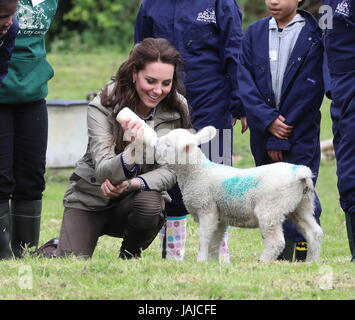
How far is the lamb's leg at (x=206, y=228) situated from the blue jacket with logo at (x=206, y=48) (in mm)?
1380

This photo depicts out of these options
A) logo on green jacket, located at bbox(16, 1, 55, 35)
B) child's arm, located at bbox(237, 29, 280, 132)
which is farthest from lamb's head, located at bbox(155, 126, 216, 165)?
logo on green jacket, located at bbox(16, 1, 55, 35)

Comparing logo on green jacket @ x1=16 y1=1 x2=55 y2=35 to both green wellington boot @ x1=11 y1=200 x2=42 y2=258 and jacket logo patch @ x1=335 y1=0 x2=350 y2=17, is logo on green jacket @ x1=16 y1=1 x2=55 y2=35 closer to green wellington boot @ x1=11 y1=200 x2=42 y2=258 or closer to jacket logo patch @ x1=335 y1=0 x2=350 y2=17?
green wellington boot @ x1=11 y1=200 x2=42 y2=258

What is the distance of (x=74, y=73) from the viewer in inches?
730

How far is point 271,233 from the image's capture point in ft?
19.3

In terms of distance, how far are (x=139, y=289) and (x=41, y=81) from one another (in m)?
2.27

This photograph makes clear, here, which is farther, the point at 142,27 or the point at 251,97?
the point at 142,27

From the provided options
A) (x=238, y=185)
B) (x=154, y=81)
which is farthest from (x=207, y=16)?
(x=238, y=185)

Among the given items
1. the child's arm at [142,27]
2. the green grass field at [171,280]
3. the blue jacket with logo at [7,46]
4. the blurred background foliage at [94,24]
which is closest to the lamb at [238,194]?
the green grass field at [171,280]

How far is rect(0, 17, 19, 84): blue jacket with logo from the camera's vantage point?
20.2ft

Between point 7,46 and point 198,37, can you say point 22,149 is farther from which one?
point 198,37

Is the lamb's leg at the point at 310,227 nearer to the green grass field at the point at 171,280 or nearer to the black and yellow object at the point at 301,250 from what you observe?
the green grass field at the point at 171,280

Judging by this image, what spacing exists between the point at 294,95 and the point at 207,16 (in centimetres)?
98
